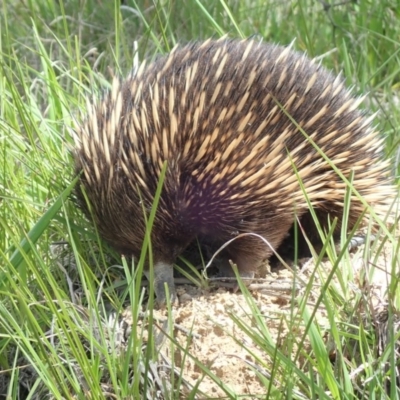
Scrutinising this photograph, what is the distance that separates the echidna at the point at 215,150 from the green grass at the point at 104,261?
138 millimetres

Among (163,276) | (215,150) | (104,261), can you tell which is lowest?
(163,276)

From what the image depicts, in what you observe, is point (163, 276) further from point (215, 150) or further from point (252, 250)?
point (215, 150)

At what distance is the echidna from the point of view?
215cm

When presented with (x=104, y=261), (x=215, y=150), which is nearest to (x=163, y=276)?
(x=104, y=261)

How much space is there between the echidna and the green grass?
0.45 ft

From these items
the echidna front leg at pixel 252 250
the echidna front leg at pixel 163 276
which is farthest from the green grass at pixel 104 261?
the echidna front leg at pixel 252 250

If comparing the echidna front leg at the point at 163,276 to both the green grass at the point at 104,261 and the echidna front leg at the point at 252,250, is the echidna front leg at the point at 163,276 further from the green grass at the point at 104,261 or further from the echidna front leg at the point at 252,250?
the echidna front leg at the point at 252,250

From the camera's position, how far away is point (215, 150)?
2234 millimetres

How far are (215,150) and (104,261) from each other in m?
0.46

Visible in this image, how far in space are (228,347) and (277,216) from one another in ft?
1.67

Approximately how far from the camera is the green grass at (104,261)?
158 cm

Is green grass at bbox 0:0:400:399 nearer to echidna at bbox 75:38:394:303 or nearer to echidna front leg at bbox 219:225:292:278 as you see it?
echidna at bbox 75:38:394:303

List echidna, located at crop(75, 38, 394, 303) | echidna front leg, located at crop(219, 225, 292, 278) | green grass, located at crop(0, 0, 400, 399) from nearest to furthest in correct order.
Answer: green grass, located at crop(0, 0, 400, 399) → echidna, located at crop(75, 38, 394, 303) → echidna front leg, located at crop(219, 225, 292, 278)

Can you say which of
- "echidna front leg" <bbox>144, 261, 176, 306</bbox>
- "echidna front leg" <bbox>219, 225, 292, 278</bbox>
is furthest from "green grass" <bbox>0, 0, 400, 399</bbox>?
"echidna front leg" <bbox>219, 225, 292, 278</bbox>
